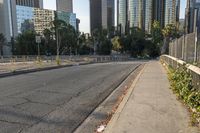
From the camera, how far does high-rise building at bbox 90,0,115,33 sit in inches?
6540

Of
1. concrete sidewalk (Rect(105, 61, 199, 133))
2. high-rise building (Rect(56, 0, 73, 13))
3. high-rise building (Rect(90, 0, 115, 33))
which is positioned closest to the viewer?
concrete sidewalk (Rect(105, 61, 199, 133))

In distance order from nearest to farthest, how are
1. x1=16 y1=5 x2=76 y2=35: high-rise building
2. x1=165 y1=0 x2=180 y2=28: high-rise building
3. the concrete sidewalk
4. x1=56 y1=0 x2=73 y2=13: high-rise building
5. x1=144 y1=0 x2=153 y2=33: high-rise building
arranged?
the concrete sidewalk, x1=165 y1=0 x2=180 y2=28: high-rise building, x1=144 y1=0 x2=153 y2=33: high-rise building, x1=16 y1=5 x2=76 y2=35: high-rise building, x1=56 y1=0 x2=73 y2=13: high-rise building

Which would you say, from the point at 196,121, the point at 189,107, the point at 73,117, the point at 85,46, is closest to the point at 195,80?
the point at 189,107

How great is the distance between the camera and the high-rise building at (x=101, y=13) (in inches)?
6540

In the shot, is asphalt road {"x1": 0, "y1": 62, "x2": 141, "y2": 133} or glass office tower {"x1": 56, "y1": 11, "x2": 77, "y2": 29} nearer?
asphalt road {"x1": 0, "y1": 62, "x2": 141, "y2": 133}

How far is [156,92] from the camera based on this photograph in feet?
31.5

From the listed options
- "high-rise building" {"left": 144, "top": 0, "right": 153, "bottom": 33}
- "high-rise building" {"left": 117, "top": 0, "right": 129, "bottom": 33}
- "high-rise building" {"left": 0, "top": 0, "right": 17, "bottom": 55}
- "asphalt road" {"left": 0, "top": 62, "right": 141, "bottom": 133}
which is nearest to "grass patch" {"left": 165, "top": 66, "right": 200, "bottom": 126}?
"asphalt road" {"left": 0, "top": 62, "right": 141, "bottom": 133}

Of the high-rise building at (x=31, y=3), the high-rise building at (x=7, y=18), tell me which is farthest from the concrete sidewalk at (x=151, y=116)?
the high-rise building at (x=31, y=3)

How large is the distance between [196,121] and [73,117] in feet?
9.72

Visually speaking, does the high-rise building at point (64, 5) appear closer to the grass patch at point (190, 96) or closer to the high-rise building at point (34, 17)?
the high-rise building at point (34, 17)

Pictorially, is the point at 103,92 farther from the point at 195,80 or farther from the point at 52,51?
the point at 52,51

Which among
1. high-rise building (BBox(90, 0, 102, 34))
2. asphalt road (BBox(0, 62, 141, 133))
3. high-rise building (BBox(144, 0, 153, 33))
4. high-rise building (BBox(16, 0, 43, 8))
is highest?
high-rise building (BBox(16, 0, 43, 8))

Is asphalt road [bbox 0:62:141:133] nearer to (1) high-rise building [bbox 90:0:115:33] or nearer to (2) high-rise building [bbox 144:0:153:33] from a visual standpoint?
(2) high-rise building [bbox 144:0:153:33]

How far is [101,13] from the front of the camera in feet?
562
